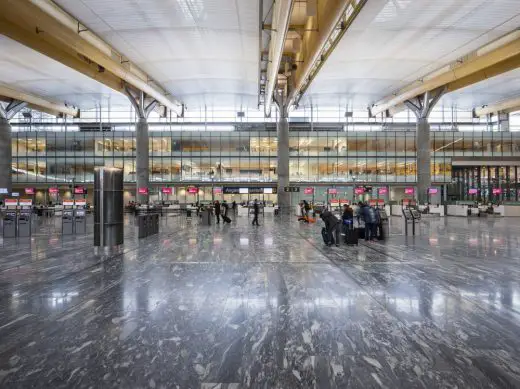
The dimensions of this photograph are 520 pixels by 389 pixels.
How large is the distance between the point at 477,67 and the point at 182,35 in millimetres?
24933

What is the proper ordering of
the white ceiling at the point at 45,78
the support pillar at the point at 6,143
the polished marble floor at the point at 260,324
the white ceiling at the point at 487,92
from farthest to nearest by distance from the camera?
the white ceiling at the point at 487,92, the support pillar at the point at 6,143, the white ceiling at the point at 45,78, the polished marble floor at the point at 260,324

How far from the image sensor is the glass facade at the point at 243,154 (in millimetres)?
48656

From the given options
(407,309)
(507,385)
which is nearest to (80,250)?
(407,309)

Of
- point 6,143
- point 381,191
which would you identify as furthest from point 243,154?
point 6,143

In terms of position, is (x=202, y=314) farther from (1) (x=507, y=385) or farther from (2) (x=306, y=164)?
(2) (x=306, y=164)

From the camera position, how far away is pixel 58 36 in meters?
21.0

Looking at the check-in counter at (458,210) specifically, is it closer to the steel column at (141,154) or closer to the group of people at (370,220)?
the group of people at (370,220)

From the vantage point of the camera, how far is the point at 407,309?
4926mm

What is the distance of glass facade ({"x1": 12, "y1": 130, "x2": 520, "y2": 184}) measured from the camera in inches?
1916

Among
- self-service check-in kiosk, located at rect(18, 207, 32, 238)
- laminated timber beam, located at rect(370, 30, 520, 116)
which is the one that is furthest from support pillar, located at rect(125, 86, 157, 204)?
laminated timber beam, located at rect(370, 30, 520, 116)

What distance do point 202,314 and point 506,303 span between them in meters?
4.95

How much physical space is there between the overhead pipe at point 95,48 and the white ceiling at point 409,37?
18465mm

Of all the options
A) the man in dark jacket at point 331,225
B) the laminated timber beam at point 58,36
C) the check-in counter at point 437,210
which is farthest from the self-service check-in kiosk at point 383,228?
the check-in counter at point 437,210

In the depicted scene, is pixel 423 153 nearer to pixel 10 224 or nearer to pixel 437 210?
pixel 437 210
